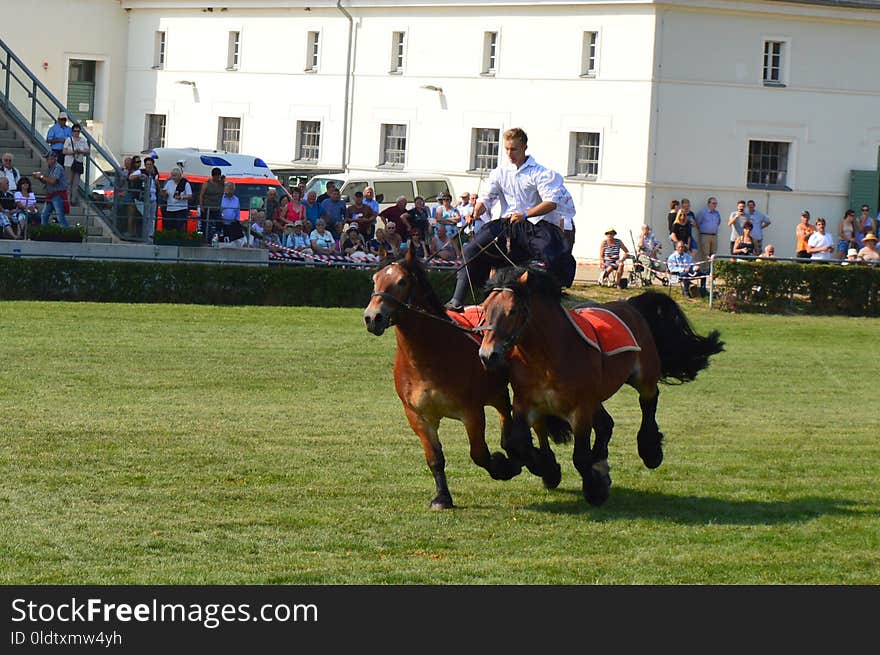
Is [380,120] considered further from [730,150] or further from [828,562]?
[828,562]

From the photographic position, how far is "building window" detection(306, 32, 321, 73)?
49.8m

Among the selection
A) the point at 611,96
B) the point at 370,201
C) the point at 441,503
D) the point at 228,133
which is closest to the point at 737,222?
the point at 611,96

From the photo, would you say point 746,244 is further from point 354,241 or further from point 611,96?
point 354,241

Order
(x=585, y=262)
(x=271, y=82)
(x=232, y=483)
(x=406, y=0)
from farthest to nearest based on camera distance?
(x=271, y=82)
(x=406, y=0)
(x=585, y=262)
(x=232, y=483)

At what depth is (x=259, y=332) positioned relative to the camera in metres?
23.3

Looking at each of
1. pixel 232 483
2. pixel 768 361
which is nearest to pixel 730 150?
pixel 768 361

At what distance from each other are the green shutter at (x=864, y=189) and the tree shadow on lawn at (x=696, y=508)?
32.7 m

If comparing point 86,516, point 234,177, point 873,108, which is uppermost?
point 873,108

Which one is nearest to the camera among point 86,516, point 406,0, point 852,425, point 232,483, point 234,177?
point 86,516

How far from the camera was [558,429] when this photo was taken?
1165 cm

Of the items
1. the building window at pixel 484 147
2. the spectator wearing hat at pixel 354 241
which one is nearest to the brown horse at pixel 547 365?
the spectator wearing hat at pixel 354 241

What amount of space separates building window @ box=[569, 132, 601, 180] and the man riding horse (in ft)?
107

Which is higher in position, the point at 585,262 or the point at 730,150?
the point at 730,150

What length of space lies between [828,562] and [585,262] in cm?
3330
